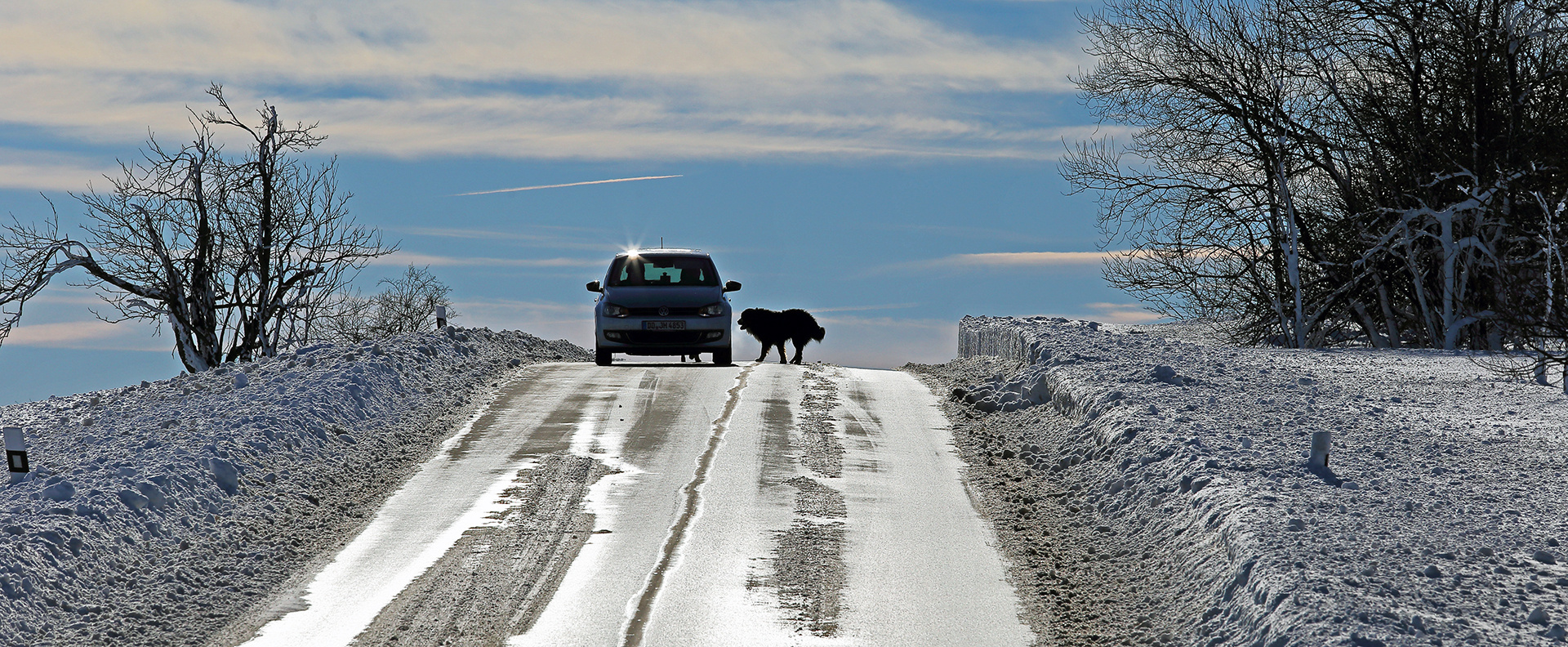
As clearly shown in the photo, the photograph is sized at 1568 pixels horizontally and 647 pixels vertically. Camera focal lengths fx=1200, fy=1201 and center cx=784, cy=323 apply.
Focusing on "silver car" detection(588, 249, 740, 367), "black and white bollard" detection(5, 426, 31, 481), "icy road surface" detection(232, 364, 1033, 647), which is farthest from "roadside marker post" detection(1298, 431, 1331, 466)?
"silver car" detection(588, 249, 740, 367)

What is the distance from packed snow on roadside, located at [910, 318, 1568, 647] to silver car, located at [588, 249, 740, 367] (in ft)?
16.5

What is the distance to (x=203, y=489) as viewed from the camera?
878cm

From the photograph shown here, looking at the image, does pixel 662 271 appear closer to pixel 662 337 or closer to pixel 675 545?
pixel 662 337

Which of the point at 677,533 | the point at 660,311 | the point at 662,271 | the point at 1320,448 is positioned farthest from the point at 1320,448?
the point at 662,271

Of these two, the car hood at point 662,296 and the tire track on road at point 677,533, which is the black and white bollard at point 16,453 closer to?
the tire track on road at point 677,533

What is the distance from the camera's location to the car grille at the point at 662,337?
1836cm

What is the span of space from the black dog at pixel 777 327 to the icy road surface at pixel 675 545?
38.4ft

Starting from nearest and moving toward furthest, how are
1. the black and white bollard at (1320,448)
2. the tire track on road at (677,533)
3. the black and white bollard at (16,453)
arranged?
the tire track on road at (677,533) → the black and white bollard at (1320,448) → the black and white bollard at (16,453)

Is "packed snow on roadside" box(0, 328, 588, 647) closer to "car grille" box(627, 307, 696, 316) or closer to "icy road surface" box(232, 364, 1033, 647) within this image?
"icy road surface" box(232, 364, 1033, 647)

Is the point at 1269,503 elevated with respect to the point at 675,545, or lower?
elevated

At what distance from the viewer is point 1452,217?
893 inches

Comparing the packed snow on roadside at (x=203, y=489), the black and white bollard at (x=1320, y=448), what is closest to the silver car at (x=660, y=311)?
the packed snow on roadside at (x=203, y=489)

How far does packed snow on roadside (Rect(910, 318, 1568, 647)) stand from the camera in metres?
5.84

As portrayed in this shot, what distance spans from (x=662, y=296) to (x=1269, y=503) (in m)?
12.1
